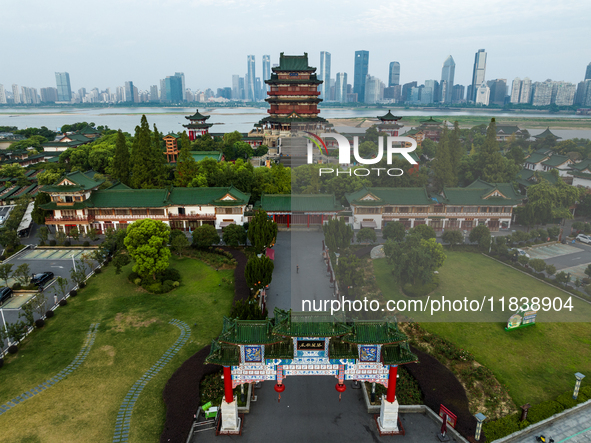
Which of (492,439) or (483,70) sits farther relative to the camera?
(483,70)

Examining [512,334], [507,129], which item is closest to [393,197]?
[512,334]

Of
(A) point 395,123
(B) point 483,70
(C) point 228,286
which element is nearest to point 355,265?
(C) point 228,286

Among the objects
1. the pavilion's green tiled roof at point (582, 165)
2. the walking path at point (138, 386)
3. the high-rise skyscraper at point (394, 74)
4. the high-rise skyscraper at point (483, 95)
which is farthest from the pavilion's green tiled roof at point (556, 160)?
the walking path at point (138, 386)

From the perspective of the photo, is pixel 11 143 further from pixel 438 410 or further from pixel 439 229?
pixel 438 410

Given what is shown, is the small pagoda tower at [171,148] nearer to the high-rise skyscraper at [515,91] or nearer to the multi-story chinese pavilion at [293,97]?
the multi-story chinese pavilion at [293,97]

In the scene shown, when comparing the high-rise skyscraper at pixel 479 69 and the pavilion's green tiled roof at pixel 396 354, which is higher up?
the high-rise skyscraper at pixel 479 69
